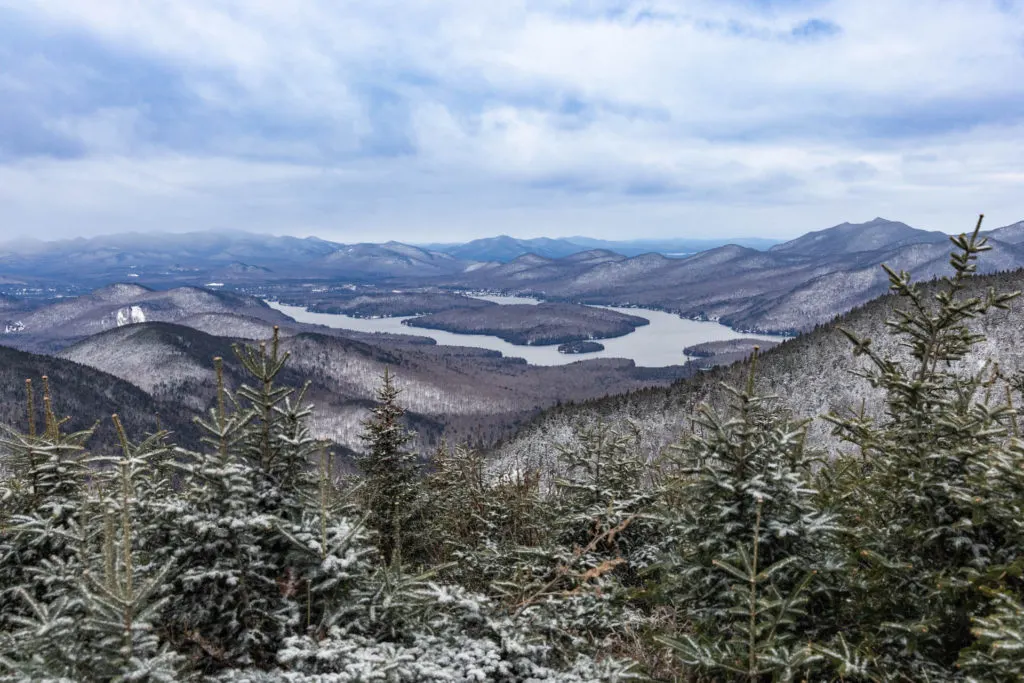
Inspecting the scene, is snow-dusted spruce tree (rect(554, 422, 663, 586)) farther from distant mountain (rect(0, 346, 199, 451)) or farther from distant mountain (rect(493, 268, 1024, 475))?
distant mountain (rect(0, 346, 199, 451))

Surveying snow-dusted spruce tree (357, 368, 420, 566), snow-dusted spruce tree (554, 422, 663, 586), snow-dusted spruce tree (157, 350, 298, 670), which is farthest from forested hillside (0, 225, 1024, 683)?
snow-dusted spruce tree (357, 368, 420, 566)

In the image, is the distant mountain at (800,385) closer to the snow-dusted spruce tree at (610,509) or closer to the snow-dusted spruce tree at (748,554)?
the snow-dusted spruce tree at (610,509)

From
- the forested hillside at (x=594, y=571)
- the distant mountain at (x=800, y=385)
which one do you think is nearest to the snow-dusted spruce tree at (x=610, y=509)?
the forested hillside at (x=594, y=571)

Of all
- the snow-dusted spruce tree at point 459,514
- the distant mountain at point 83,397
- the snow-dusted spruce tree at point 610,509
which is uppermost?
the snow-dusted spruce tree at point 610,509

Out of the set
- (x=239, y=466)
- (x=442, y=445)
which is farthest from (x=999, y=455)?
(x=442, y=445)

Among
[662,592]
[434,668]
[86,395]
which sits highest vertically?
[662,592]

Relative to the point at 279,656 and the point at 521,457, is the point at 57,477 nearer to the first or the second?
the point at 279,656
